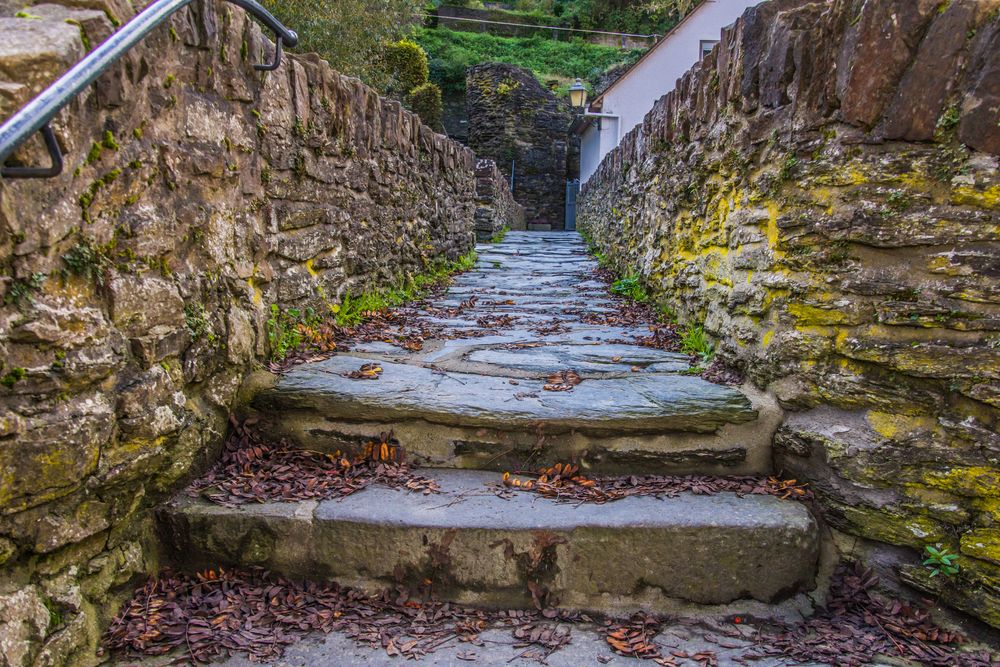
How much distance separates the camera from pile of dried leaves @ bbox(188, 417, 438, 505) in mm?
1974

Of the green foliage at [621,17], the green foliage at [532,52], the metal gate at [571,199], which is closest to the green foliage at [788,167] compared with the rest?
the metal gate at [571,199]

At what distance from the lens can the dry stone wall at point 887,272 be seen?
68.6 inches

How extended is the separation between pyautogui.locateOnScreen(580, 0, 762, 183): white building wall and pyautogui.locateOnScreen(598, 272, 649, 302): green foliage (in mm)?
10544

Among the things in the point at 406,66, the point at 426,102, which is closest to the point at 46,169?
the point at 426,102

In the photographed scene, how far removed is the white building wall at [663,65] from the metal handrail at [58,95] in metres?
14.1

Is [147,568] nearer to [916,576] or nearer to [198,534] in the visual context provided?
[198,534]

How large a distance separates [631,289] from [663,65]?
41.2ft

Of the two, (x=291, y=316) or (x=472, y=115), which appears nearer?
(x=291, y=316)

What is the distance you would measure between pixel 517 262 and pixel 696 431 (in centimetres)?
551

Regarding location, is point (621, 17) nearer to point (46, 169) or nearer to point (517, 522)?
point (517, 522)

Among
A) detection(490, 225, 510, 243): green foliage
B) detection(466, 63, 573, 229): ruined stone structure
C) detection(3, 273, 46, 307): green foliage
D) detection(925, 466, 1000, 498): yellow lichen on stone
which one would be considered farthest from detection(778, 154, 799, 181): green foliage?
detection(466, 63, 573, 229): ruined stone structure

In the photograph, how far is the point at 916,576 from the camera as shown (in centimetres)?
180

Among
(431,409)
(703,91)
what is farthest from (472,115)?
(431,409)

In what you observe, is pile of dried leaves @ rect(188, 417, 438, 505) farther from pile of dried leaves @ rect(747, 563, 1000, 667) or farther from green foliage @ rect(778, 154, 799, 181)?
green foliage @ rect(778, 154, 799, 181)
